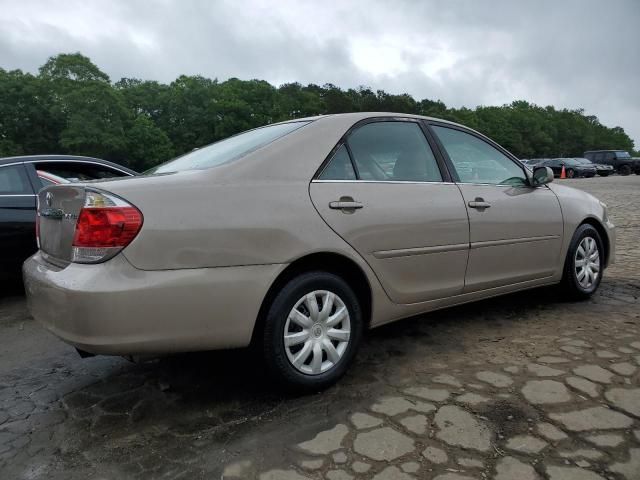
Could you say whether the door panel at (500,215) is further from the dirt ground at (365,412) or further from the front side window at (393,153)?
the dirt ground at (365,412)

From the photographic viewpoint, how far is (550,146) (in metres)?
96.4

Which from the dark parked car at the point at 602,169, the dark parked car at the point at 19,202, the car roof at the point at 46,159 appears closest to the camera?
the dark parked car at the point at 19,202

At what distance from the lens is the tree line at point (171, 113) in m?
50.2

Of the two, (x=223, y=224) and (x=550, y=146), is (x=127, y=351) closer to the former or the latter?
(x=223, y=224)

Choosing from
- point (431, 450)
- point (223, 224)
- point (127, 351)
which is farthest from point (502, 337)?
point (127, 351)

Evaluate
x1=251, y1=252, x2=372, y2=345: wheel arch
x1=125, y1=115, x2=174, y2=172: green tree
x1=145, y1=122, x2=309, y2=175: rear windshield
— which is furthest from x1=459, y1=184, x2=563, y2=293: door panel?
x1=125, y1=115, x2=174, y2=172: green tree

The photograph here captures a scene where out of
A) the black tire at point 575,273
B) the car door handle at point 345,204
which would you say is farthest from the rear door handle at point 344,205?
the black tire at point 575,273

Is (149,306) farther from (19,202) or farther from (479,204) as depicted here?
(19,202)

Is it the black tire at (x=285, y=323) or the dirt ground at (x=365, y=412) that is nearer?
the dirt ground at (x=365, y=412)

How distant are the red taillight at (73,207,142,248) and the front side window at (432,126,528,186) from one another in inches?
85.5

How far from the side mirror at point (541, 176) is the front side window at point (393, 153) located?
1098mm

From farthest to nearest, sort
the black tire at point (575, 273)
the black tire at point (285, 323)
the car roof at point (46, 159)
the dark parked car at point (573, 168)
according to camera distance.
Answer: the dark parked car at point (573, 168), the car roof at point (46, 159), the black tire at point (575, 273), the black tire at point (285, 323)

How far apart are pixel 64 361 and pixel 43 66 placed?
6306 centimetres

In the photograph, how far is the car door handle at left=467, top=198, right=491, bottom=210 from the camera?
338 cm
